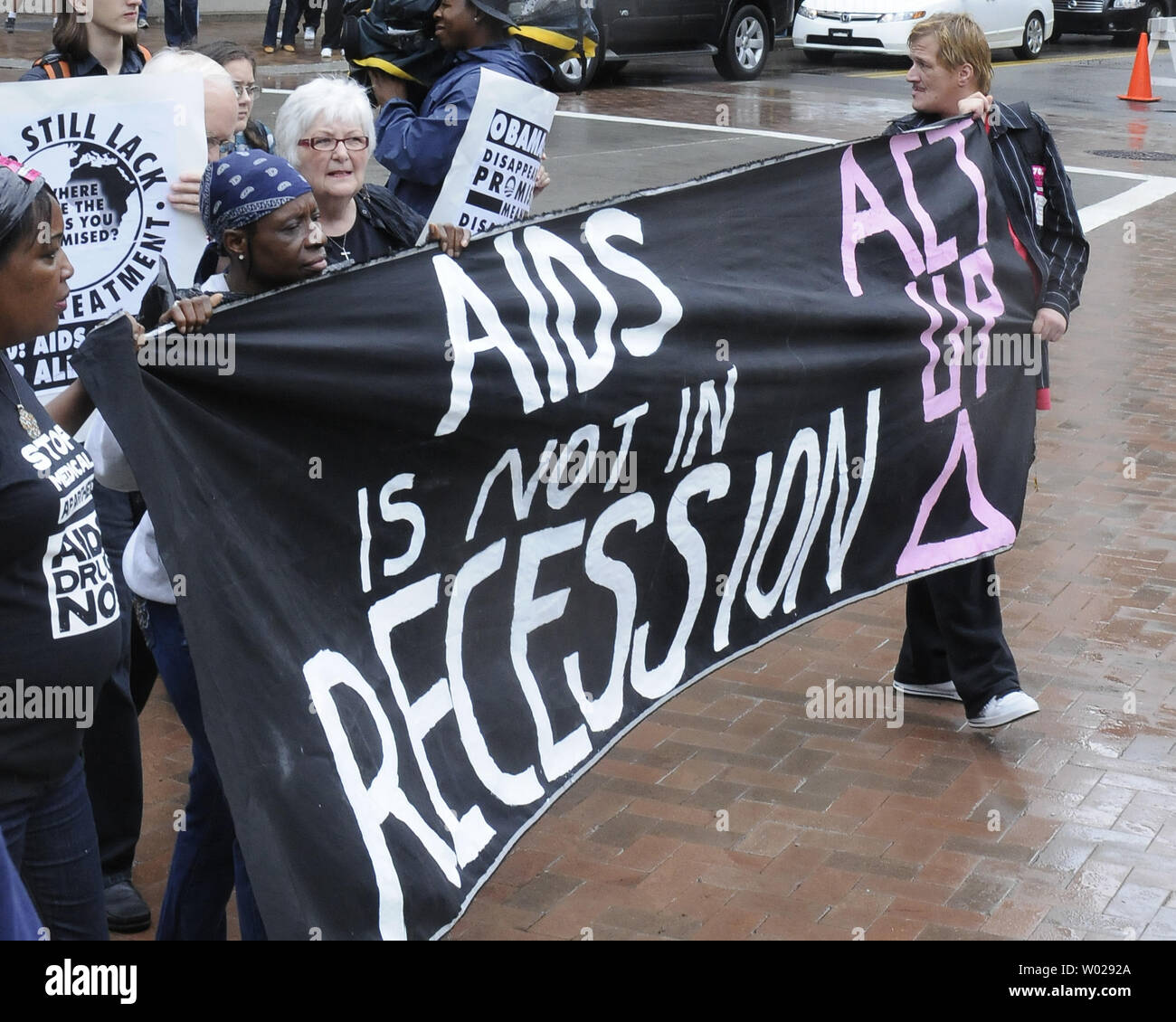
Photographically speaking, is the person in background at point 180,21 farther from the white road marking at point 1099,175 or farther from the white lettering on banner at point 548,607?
the white lettering on banner at point 548,607

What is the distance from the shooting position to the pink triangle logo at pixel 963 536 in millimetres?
4746

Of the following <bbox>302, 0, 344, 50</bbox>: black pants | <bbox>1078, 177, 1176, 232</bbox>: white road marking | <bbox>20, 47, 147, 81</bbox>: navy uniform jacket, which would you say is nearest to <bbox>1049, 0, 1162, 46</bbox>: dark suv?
<bbox>302, 0, 344, 50</bbox>: black pants

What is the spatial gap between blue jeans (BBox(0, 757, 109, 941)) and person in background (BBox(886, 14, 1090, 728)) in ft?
9.11

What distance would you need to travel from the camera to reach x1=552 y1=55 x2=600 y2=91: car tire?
59.5ft

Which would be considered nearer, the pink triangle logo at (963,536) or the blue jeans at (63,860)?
the blue jeans at (63,860)

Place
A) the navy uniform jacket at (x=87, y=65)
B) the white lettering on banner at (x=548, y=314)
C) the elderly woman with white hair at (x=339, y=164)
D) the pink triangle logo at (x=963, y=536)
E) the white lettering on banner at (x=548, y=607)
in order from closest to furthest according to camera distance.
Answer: the white lettering on banner at (x=548, y=607) < the white lettering on banner at (x=548, y=314) < the elderly woman with white hair at (x=339, y=164) < the navy uniform jacket at (x=87, y=65) < the pink triangle logo at (x=963, y=536)

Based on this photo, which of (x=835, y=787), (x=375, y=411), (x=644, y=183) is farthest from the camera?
(x=644, y=183)

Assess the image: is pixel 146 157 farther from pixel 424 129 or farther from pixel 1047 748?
pixel 1047 748

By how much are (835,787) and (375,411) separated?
83.2 inches

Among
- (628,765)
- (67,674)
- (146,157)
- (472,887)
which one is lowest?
(628,765)

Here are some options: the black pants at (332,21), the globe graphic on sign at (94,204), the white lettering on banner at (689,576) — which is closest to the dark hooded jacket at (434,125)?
the globe graphic on sign at (94,204)

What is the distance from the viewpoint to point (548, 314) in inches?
138

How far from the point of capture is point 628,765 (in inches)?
186
